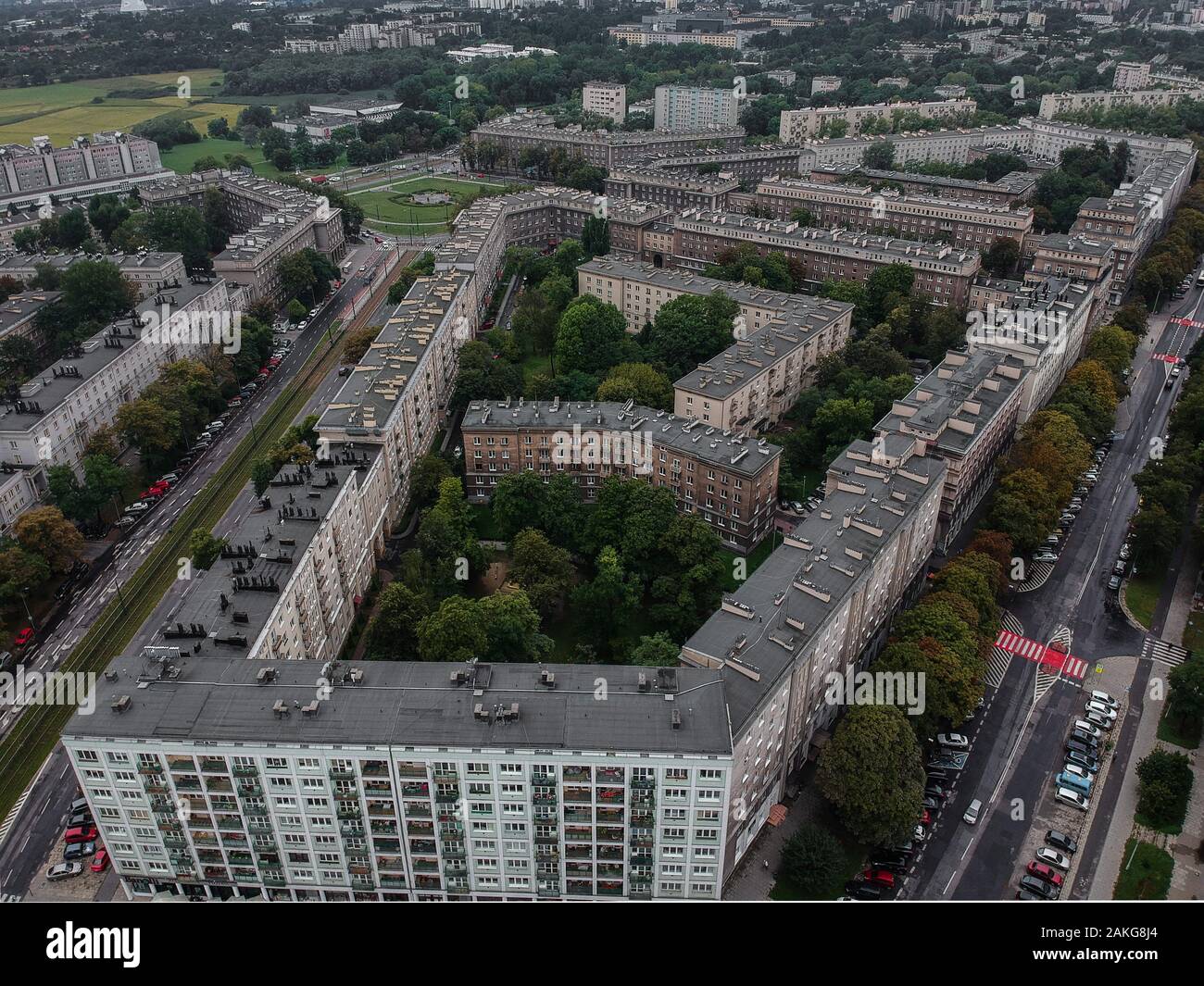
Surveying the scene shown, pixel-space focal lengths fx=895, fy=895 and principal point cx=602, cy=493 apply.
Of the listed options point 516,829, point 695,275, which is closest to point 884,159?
point 695,275

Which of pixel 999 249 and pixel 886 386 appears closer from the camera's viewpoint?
pixel 886 386

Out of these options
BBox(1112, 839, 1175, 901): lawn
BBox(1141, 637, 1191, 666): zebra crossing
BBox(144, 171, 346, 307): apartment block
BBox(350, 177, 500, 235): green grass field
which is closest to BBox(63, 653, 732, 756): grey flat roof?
BBox(1112, 839, 1175, 901): lawn

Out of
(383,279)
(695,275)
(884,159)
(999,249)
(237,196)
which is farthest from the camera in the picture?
(884,159)

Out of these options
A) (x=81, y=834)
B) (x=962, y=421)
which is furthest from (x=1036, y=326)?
(x=81, y=834)

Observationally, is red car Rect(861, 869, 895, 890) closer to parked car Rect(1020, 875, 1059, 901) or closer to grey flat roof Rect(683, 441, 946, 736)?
parked car Rect(1020, 875, 1059, 901)

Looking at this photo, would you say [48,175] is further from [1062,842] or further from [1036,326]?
[1062,842]

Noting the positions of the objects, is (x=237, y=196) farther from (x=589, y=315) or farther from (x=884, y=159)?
(x=884, y=159)

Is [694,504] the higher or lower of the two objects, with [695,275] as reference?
lower

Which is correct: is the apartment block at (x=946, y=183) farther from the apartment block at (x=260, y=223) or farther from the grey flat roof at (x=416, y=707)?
the grey flat roof at (x=416, y=707)
